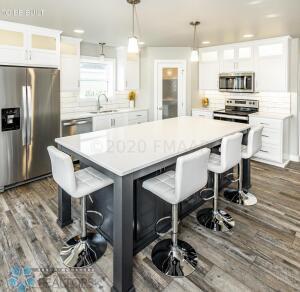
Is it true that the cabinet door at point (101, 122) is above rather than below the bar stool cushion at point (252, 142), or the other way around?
above

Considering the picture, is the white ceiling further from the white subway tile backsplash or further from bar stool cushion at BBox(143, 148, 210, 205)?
bar stool cushion at BBox(143, 148, 210, 205)

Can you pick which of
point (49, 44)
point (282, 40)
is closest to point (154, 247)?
point (49, 44)

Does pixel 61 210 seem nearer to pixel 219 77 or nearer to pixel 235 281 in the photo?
pixel 235 281

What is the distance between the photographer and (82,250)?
2.24 metres

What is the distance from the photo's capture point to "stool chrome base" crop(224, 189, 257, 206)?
3.25 meters

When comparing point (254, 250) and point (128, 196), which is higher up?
point (128, 196)

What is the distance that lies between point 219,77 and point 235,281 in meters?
4.55

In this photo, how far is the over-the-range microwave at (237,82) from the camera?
16.5ft

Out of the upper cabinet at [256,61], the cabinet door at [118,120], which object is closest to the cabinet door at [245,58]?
the upper cabinet at [256,61]

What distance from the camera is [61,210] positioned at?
8.83 feet

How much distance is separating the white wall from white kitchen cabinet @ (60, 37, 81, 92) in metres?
1.65

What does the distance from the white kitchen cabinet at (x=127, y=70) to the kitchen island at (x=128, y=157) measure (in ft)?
9.04

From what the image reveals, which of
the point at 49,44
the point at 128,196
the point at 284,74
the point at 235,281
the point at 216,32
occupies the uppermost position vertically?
the point at 216,32

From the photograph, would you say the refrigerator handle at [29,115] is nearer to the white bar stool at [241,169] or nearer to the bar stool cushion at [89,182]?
the bar stool cushion at [89,182]
